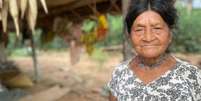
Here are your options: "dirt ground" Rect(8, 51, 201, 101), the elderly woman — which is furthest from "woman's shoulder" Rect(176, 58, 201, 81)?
"dirt ground" Rect(8, 51, 201, 101)

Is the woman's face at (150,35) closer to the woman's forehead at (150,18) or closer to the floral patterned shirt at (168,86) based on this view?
the woman's forehead at (150,18)

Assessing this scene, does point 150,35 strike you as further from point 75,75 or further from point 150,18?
point 75,75

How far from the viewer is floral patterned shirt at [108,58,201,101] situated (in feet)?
7.69

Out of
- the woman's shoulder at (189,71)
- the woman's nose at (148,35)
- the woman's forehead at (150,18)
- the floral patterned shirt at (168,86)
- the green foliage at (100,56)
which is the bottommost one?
the green foliage at (100,56)

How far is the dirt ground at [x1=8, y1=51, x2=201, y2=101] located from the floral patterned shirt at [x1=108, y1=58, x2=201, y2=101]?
3.66 metres

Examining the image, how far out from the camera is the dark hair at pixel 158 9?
241cm

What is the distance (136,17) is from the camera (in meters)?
2.44

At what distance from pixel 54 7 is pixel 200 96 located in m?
3.82

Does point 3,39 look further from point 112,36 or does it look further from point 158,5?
point 112,36

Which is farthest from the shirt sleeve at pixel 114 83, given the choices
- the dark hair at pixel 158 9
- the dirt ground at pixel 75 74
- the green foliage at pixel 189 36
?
the green foliage at pixel 189 36

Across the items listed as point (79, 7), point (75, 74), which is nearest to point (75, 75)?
point (75, 74)

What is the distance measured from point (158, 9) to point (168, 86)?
37 cm

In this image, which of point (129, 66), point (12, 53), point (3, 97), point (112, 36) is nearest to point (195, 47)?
point (112, 36)

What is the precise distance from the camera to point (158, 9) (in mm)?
2410
